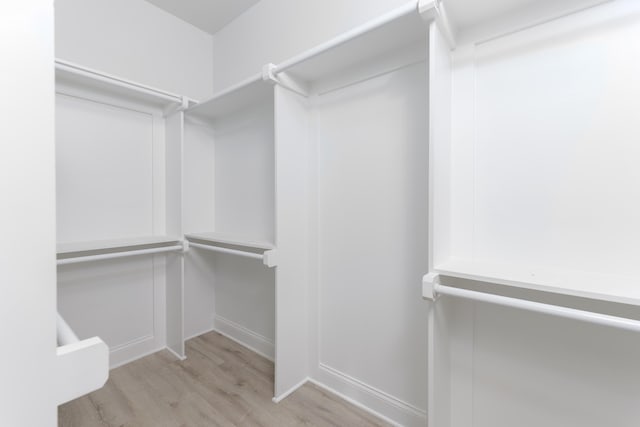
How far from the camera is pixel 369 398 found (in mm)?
1502

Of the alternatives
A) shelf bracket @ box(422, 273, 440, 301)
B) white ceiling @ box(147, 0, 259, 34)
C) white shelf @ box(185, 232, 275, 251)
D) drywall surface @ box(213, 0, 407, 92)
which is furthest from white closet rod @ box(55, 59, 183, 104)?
shelf bracket @ box(422, 273, 440, 301)

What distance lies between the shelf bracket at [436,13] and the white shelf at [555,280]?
0.92 m

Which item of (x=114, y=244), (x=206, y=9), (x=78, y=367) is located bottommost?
(x=78, y=367)

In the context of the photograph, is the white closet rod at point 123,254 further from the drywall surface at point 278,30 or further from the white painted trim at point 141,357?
the drywall surface at point 278,30

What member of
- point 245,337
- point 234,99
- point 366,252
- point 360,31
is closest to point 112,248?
point 245,337

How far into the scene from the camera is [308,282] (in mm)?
1735

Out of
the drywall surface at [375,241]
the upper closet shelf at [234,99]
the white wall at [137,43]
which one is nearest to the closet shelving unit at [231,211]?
the upper closet shelf at [234,99]

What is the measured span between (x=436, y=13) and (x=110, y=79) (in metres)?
1.84

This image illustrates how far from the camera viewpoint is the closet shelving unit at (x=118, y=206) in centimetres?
172

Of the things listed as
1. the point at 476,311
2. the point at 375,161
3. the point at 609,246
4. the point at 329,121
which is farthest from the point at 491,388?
the point at 329,121

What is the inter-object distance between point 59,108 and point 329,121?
165 cm

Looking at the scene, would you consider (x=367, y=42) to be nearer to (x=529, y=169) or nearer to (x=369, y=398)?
(x=529, y=169)

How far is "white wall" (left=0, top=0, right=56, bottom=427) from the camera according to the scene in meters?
0.47

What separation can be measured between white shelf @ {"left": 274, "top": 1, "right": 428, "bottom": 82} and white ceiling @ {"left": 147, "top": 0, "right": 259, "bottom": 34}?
107cm
